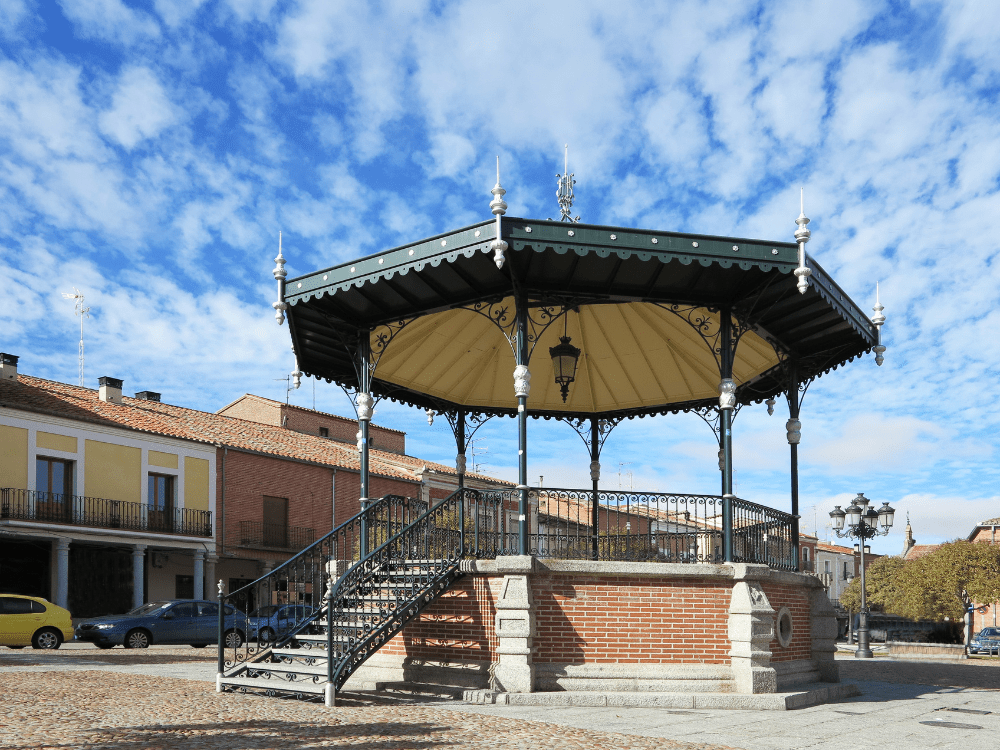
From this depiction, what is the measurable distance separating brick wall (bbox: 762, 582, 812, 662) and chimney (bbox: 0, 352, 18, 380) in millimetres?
30031

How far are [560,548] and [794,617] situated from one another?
345 cm

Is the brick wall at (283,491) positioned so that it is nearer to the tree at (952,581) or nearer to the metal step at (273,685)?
the tree at (952,581)

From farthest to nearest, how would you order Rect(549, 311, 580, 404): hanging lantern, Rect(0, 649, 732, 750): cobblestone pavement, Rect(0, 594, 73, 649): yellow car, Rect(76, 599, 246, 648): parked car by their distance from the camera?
Rect(76, 599, 246, 648): parked car, Rect(0, 594, 73, 649): yellow car, Rect(549, 311, 580, 404): hanging lantern, Rect(0, 649, 732, 750): cobblestone pavement

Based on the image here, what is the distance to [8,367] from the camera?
33625mm

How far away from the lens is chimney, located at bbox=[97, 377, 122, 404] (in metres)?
37.0

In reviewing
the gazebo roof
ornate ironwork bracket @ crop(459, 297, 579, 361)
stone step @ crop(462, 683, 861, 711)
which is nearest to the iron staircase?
stone step @ crop(462, 683, 861, 711)

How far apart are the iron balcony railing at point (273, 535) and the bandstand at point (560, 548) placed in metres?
25.4

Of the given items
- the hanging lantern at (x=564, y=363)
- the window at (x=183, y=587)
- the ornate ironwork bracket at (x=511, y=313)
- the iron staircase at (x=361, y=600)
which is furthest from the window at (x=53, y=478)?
the hanging lantern at (x=564, y=363)

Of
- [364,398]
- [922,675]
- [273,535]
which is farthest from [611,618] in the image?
[273,535]

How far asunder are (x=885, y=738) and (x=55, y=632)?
1918 centimetres

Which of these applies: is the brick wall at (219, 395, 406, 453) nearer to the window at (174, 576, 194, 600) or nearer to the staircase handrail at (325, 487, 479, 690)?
the window at (174, 576, 194, 600)

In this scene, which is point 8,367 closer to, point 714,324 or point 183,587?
point 183,587

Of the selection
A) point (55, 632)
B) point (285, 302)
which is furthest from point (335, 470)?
point (285, 302)

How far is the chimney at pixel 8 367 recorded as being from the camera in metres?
33.4
